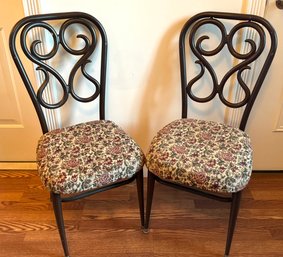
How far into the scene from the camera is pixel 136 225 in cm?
144

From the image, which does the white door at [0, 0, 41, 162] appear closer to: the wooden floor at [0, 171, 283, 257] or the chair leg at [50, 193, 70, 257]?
the wooden floor at [0, 171, 283, 257]

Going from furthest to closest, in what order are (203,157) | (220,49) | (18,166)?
(18,166) < (220,49) < (203,157)

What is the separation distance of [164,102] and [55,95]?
0.56 metres

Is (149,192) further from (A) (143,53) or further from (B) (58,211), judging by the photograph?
(A) (143,53)

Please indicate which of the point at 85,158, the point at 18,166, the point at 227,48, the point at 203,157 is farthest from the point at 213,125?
the point at 18,166

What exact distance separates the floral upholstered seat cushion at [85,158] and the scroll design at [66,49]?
0.19m

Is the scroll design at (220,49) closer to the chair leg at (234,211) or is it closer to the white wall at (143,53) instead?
the white wall at (143,53)

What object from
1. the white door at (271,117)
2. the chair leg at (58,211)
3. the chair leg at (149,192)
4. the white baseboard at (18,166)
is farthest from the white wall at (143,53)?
the white baseboard at (18,166)

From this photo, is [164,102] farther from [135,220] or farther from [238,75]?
[135,220]

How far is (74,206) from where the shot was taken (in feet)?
5.10

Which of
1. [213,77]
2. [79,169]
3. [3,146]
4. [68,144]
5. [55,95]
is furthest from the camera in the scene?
[3,146]

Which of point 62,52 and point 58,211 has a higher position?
point 62,52

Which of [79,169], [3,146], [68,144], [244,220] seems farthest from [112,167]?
[3,146]

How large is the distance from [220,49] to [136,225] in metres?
0.93
